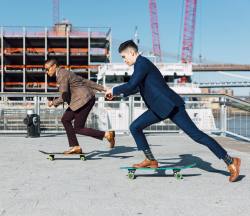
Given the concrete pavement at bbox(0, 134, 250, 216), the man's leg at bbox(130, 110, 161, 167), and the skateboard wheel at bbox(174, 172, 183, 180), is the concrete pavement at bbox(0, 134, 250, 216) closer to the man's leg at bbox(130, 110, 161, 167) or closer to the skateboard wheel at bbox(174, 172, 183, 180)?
the skateboard wheel at bbox(174, 172, 183, 180)

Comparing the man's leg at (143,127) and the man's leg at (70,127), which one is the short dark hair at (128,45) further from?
the man's leg at (70,127)

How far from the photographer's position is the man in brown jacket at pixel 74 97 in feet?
19.8

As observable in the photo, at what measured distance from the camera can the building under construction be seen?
66.0 metres

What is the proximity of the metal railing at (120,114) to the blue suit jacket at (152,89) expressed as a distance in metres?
6.33

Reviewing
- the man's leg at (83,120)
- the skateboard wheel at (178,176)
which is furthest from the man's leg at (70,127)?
the skateboard wheel at (178,176)

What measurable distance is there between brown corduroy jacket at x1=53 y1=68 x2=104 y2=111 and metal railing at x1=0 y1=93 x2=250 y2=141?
475cm

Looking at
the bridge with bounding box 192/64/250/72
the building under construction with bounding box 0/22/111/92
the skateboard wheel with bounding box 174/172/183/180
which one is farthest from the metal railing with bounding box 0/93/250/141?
the bridge with bounding box 192/64/250/72

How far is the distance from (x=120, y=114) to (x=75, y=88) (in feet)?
19.1

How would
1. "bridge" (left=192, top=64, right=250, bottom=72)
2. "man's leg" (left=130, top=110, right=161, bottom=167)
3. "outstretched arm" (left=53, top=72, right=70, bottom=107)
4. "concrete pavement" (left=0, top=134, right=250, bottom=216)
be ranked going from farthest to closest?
"bridge" (left=192, top=64, right=250, bottom=72), "outstretched arm" (left=53, top=72, right=70, bottom=107), "man's leg" (left=130, top=110, right=161, bottom=167), "concrete pavement" (left=0, top=134, right=250, bottom=216)

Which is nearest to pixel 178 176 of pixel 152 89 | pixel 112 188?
pixel 112 188

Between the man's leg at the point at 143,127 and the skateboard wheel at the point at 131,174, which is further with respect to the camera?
the man's leg at the point at 143,127

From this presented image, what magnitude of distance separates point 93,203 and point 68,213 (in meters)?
0.38

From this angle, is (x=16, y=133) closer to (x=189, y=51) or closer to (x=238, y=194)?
(x=238, y=194)

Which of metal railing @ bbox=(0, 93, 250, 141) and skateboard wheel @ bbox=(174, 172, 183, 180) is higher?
metal railing @ bbox=(0, 93, 250, 141)
